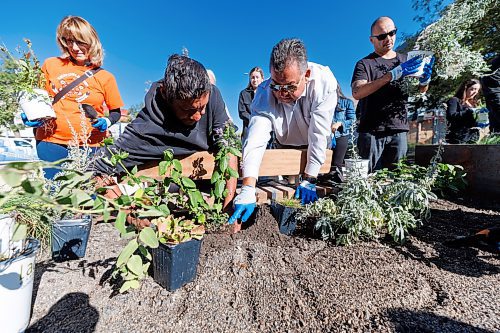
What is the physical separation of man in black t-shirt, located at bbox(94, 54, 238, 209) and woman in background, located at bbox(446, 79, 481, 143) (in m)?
3.72

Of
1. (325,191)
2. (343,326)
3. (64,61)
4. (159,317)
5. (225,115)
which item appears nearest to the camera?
(343,326)

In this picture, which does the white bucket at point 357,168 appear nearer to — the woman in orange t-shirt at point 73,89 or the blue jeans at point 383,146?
the blue jeans at point 383,146

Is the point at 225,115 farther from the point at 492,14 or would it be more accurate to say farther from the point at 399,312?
the point at 492,14

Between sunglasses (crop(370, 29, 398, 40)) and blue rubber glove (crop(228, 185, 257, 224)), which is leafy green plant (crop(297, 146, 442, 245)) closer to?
blue rubber glove (crop(228, 185, 257, 224))

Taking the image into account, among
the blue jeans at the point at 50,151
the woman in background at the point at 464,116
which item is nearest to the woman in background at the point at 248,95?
the blue jeans at the point at 50,151

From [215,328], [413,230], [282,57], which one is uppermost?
[282,57]

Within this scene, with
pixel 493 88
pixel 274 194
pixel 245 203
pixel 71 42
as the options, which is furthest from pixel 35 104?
pixel 493 88

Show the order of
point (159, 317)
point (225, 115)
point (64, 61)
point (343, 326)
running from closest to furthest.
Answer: point (343, 326) < point (159, 317) < point (225, 115) < point (64, 61)

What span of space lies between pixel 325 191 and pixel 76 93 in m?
2.14

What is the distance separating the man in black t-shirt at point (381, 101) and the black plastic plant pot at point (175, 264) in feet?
6.17

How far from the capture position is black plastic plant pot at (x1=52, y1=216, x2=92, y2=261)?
1563mm

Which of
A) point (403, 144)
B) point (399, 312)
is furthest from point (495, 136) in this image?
point (399, 312)

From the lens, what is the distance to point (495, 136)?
9.68 feet

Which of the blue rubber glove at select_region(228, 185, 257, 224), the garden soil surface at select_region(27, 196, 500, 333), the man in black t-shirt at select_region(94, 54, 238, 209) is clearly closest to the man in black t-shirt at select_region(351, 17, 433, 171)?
the garden soil surface at select_region(27, 196, 500, 333)
